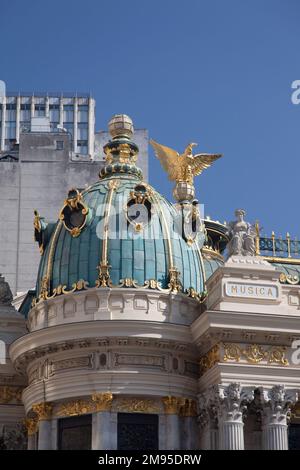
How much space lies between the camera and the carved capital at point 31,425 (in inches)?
1781

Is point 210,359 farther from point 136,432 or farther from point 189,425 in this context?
point 136,432

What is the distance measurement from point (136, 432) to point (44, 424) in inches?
128

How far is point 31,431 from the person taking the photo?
4556cm

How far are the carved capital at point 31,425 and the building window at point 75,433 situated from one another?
153 centimetres

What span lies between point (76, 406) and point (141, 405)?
2.19m

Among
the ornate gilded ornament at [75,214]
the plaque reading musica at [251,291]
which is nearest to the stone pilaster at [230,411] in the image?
the plaque reading musica at [251,291]

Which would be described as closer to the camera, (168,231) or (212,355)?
(212,355)

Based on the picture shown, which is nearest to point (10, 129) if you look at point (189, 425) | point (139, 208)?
point (139, 208)

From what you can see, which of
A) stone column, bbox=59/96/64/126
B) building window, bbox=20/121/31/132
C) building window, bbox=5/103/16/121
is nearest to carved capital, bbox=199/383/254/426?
building window, bbox=20/121/31/132

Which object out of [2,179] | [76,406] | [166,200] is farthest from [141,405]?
[2,179]

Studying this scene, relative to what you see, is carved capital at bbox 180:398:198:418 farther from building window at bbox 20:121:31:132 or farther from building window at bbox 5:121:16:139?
building window at bbox 5:121:16:139

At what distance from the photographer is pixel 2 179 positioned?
242ft

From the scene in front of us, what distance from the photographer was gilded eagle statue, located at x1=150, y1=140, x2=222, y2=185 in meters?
49.8
